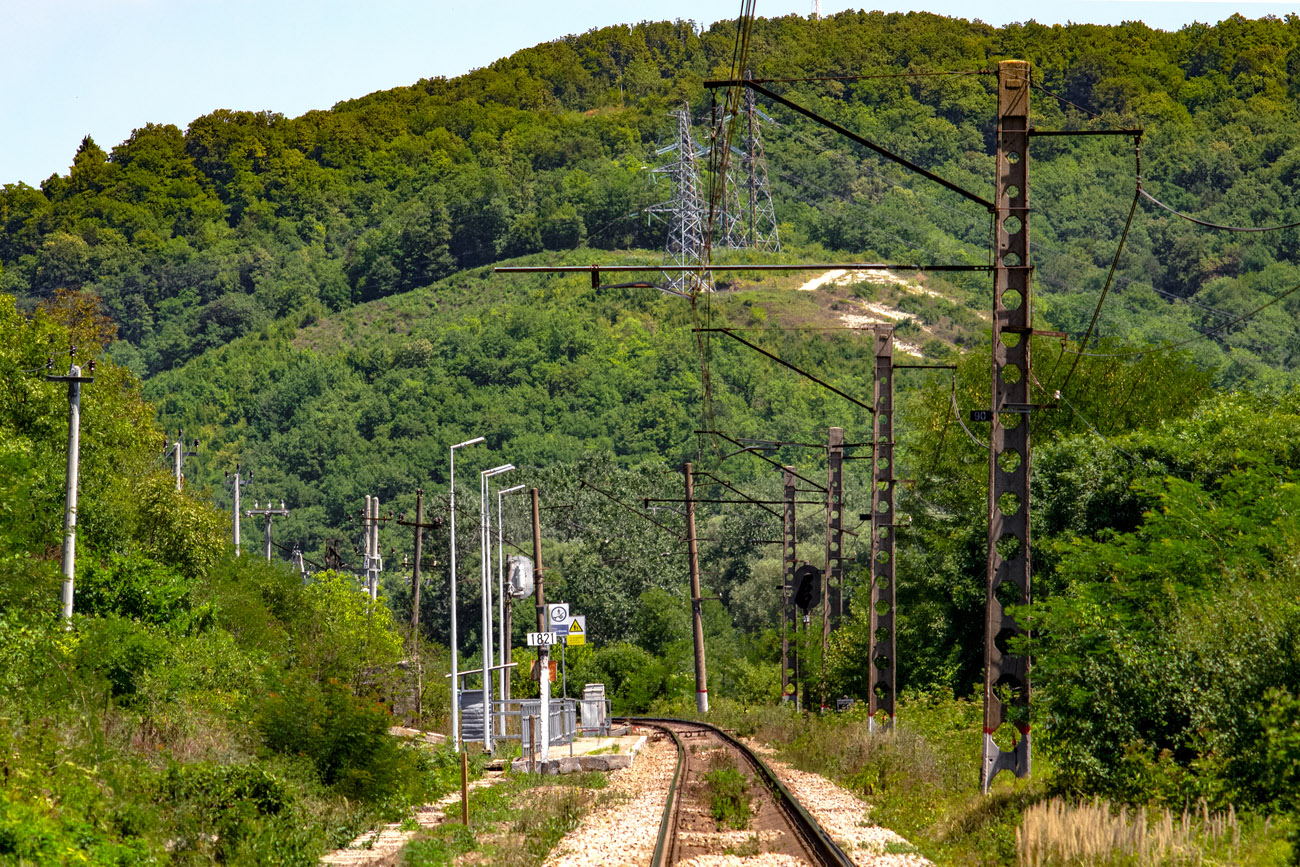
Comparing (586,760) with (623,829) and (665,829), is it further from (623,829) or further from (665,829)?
(665,829)

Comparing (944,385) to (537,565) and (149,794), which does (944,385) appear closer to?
(537,565)

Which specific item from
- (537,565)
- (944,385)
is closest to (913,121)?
(944,385)

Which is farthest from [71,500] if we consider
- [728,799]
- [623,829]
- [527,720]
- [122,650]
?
[728,799]

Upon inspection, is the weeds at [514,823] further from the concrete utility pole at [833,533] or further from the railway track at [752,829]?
the concrete utility pole at [833,533]

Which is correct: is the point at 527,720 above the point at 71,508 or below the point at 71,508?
below

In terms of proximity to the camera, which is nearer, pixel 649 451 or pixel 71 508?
pixel 71 508

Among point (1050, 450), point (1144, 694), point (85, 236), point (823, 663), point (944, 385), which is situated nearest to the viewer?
point (1144, 694)

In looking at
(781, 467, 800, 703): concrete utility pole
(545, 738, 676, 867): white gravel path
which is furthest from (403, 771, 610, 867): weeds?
(781, 467, 800, 703): concrete utility pole

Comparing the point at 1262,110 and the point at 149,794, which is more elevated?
the point at 1262,110

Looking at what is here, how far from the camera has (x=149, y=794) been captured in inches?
562

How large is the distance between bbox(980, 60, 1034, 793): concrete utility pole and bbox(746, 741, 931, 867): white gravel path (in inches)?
73.7

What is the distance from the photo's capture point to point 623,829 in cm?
1769

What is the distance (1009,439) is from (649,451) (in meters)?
105

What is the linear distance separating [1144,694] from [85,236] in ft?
617
